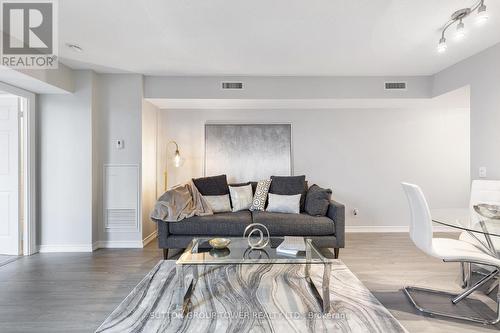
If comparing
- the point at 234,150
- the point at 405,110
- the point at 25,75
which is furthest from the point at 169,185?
the point at 405,110

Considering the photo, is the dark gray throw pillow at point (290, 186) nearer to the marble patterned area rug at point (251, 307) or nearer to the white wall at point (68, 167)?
the marble patterned area rug at point (251, 307)

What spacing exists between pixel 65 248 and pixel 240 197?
2.50m

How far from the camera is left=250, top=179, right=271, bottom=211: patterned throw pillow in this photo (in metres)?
4.04

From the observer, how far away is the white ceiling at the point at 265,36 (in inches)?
91.0

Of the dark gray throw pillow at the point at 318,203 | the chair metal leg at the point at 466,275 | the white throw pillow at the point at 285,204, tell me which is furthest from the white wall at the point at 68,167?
the chair metal leg at the point at 466,275

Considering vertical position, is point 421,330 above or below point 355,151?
below

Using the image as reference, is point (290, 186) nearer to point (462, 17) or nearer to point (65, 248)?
point (462, 17)

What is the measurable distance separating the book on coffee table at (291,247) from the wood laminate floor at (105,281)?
76 centimetres

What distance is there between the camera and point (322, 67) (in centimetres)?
373

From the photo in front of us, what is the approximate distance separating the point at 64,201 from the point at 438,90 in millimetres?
5509

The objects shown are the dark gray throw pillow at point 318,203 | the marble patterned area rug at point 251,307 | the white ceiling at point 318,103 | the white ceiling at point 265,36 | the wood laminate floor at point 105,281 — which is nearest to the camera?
the marble patterned area rug at point 251,307

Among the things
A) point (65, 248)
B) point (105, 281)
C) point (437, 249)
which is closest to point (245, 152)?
point (105, 281)

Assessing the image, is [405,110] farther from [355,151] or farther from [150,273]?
[150,273]

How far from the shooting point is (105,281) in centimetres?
276
